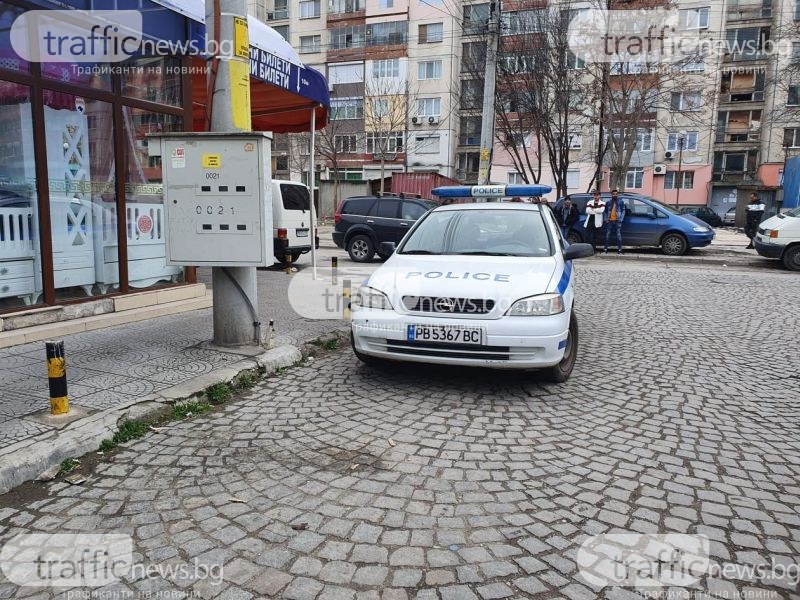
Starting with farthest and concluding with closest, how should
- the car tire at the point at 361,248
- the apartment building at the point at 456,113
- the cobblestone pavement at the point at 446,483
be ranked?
the apartment building at the point at 456,113
the car tire at the point at 361,248
the cobblestone pavement at the point at 446,483

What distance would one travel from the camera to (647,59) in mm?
21141

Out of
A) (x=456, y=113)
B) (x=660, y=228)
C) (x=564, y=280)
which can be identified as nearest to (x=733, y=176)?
(x=456, y=113)

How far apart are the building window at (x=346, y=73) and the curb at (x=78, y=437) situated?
43.8 metres

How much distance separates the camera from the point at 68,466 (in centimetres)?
344

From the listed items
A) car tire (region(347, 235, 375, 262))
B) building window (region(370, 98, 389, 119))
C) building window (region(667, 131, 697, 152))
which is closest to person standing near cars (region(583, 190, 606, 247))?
car tire (region(347, 235, 375, 262))

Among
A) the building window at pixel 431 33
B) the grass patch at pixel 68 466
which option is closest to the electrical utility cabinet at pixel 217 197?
the grass patch at pixel 68 466

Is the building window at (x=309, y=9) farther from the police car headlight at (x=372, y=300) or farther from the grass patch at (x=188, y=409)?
the grass patch at (x=188, y=409)

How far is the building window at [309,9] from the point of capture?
1842 inches

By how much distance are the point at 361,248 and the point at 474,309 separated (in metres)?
11.2

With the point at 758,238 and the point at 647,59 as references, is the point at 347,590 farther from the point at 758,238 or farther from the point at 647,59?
the point at 647,59

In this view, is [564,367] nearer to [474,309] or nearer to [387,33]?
[474,309]

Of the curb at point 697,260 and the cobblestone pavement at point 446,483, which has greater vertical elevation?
the curb at point 697,260

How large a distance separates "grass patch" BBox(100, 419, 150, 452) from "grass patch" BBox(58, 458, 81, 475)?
0.20m

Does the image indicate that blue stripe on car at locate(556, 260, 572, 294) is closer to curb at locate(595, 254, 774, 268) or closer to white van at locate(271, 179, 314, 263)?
white van at locate(271, 179, 314, 263)
